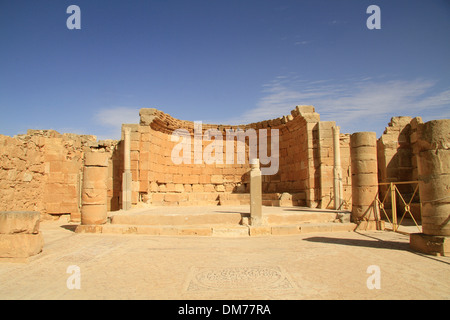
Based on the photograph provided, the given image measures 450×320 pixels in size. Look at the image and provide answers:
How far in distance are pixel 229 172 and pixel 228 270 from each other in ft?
41.1

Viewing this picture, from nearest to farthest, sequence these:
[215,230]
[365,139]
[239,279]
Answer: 1. [239,279]
2. [215,230]
3. [365,139]

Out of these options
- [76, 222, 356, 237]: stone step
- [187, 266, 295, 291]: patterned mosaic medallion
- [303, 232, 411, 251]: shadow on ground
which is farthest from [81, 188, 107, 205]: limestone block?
[303, 232, 411, 251]: shadow on ground

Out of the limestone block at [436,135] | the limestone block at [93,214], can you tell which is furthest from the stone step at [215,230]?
the limestone block at [436,135]

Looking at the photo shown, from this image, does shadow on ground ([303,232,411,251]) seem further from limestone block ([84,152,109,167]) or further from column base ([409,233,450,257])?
limestone block ([84,152,109,167])

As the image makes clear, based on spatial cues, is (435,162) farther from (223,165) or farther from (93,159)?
(223,165)

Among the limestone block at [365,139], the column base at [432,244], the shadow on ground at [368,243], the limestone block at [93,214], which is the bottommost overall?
the shadow on ground at [368,243]

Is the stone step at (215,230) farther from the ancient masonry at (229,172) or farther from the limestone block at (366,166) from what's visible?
the limestone block at (366,166)

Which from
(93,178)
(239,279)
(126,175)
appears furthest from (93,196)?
(239,279)

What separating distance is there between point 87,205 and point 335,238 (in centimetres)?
740

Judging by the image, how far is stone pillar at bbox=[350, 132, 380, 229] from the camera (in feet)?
28.6

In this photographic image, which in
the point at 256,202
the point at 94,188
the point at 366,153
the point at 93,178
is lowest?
the point at 256,202

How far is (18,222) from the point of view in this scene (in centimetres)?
538

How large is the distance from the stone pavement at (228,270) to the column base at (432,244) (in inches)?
8.8

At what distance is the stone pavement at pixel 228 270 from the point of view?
3678mm
